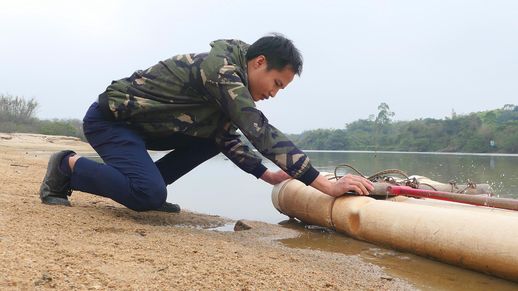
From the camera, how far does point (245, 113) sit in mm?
2352

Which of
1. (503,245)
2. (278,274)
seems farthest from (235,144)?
(503,245)

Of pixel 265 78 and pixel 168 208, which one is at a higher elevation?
pixel 265 78

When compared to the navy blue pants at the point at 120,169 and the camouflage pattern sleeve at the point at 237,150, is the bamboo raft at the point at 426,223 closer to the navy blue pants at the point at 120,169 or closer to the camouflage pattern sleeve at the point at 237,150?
the camouflage pattern sleeve at the point at 237,150

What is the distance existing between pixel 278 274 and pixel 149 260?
458mm

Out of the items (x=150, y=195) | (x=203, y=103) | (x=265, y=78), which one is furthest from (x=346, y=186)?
(x=150, y=195)

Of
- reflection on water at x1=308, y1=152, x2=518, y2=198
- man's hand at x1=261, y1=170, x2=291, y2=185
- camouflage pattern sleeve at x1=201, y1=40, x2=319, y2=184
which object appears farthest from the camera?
reflection on water at x1=308, y1=152, x2=518, y2=198

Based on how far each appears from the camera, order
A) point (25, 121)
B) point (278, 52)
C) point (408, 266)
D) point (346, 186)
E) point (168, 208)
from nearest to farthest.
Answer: point (408, 266)
point (278, 52)
point (346, 186)
point (168, 208)
point (25, 121)

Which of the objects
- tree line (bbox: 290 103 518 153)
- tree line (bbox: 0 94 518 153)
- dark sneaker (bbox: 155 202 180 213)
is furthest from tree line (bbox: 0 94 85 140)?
dark sneaker (bbox: 155 202 180 213)

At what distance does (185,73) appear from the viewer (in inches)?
101

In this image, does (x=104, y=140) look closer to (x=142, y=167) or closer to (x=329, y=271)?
(x=142, y=167)

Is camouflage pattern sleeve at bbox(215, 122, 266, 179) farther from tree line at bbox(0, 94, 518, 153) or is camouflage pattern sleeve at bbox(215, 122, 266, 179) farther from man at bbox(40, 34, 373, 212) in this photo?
tree line at bbox(0, 94, 518, 153)

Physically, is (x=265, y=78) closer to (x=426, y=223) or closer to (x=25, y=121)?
(x=426, y=223)

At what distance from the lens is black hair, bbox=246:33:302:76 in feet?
8.13

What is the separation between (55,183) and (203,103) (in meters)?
1.01
